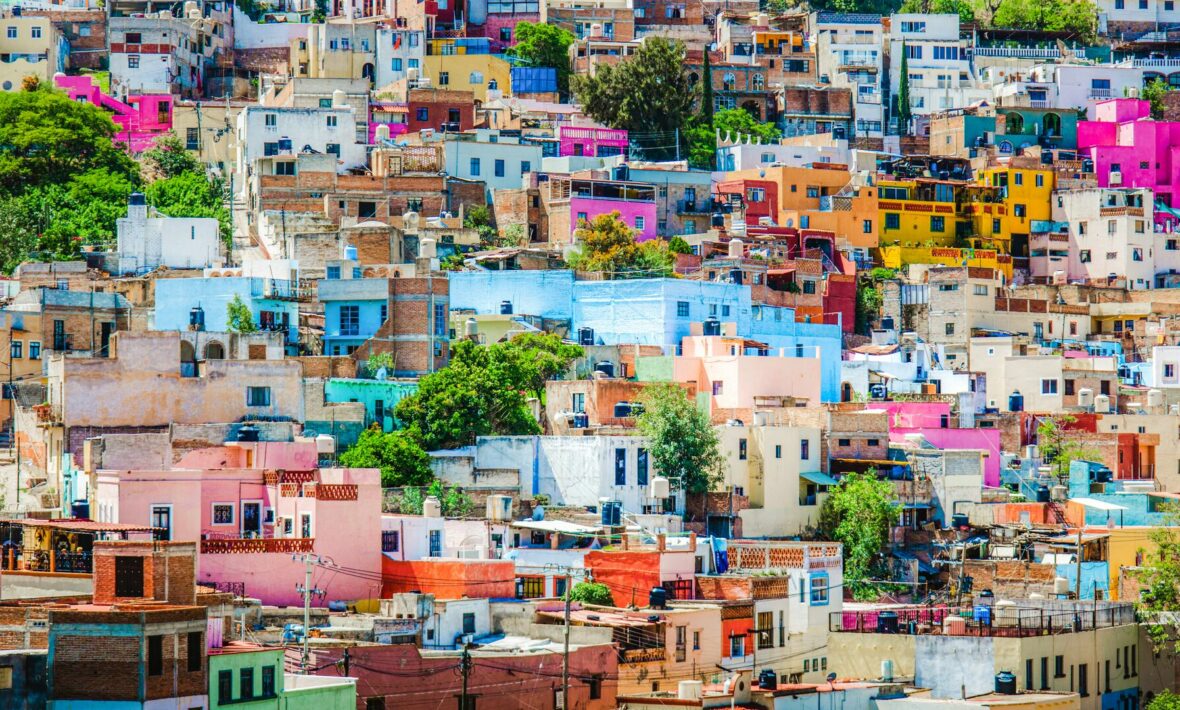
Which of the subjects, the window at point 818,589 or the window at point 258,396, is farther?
the window at point 258,396

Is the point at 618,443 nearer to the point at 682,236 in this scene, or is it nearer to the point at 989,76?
the point at 682,236

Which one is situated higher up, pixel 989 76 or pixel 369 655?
pixel 989 76

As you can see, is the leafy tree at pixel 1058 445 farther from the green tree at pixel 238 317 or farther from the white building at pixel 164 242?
the white building at pixel 164 242

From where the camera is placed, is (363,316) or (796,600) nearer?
(796,600)

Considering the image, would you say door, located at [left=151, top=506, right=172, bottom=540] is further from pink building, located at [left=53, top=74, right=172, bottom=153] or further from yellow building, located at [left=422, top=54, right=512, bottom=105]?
yellow building, located at [left=422, top=54, right=512, bottom=105]

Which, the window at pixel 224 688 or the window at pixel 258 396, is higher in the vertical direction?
the window at pixel 258 396

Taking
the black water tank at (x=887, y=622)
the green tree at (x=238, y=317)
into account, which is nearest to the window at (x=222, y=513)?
the black water tank at (x=887, y=622)

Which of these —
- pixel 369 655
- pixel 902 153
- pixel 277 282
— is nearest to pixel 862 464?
pixel 277 282
